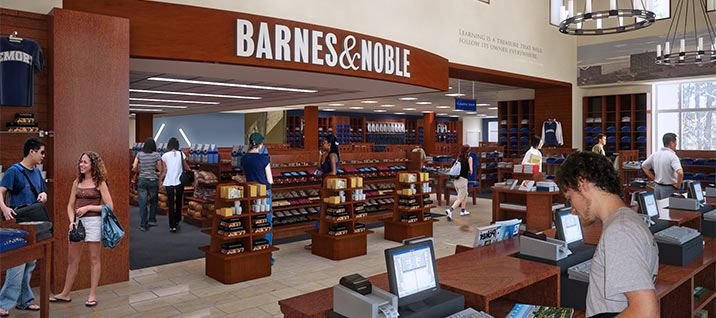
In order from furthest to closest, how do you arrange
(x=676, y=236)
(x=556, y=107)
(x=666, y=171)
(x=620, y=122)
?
1. (x=556, y=107)
2. (x=620, y=122)
3. (x=666, y=171)
4. (x=676, y=236)

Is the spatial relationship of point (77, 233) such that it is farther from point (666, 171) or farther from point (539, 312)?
point (666, 171)

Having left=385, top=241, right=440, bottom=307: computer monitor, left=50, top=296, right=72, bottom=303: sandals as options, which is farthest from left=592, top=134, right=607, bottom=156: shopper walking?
left=50, top=296, right=72, bottom=303: sandals

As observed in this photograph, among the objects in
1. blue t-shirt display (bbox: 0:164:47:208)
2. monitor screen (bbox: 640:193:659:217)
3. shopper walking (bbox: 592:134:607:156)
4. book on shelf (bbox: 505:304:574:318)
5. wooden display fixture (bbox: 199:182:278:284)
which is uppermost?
shopper walking (bbox: 592:134:607:156)

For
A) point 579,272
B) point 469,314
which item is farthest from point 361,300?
point 579,272

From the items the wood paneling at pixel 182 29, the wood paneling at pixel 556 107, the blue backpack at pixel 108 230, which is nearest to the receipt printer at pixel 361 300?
the blue backpack at pixel 108 230

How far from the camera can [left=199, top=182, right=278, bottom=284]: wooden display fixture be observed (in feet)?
16.9

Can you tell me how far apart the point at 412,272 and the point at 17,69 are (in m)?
4.45

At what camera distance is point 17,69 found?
14.7ft

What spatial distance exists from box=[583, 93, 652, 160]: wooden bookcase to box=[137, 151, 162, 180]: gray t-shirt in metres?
11.4

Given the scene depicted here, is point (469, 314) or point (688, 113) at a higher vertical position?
point (688, 113)

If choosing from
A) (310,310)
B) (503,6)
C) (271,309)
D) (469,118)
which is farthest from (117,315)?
(469,118)

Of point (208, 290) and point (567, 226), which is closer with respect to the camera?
point (567, 226)

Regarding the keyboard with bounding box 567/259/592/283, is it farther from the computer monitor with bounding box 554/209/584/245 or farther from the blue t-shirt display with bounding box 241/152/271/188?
the blue t-shirt display with bounding box 241/152/271/188

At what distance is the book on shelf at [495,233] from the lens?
327 cm
